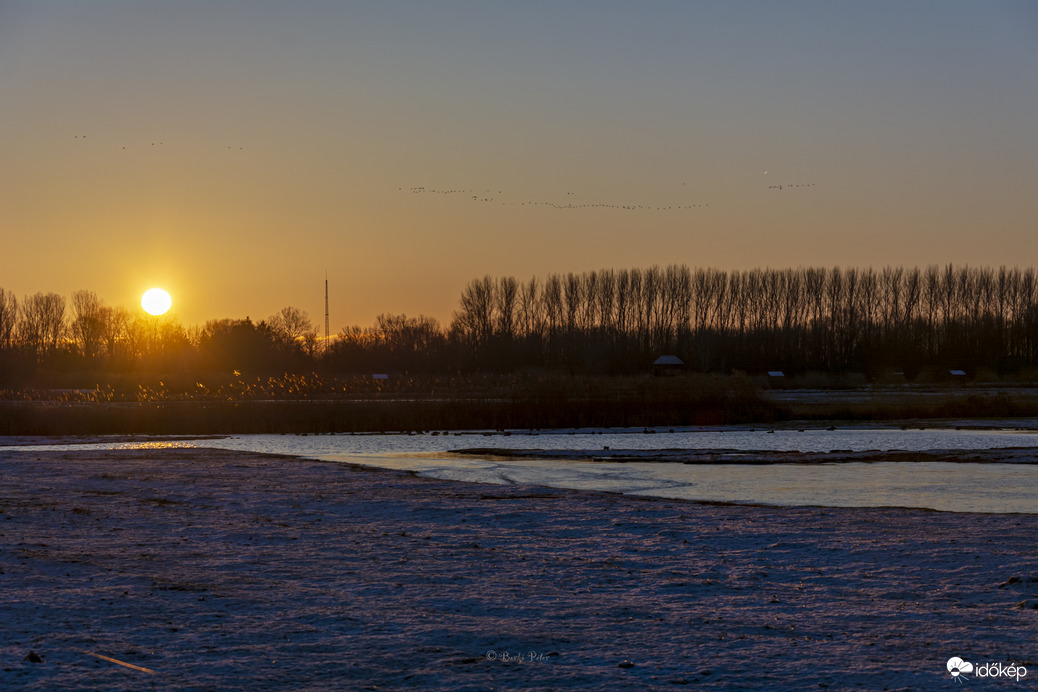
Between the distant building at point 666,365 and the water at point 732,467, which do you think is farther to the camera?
the distant building at point 666,365

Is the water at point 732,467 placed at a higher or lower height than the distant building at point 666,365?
lower

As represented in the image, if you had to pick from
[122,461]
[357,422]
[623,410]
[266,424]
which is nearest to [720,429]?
[623,410]

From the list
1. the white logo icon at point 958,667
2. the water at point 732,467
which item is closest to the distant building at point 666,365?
the water at point 732,467

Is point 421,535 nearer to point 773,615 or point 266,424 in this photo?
point 773,615

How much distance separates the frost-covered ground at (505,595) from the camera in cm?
670

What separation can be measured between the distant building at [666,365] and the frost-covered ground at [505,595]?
74.3 metres

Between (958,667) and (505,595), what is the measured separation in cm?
391
